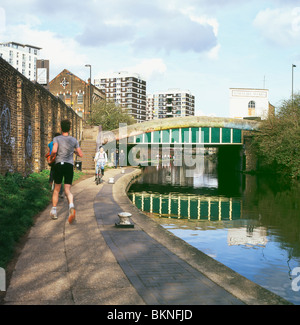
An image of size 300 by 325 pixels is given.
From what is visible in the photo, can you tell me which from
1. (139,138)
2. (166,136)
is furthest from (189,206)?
(139,138)

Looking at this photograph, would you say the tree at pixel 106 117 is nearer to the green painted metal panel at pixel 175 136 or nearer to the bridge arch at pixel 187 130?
the bridge arch at pixel 187 130

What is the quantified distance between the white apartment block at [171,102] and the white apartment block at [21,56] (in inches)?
2219

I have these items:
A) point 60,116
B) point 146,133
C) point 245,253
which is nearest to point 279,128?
point 146,133

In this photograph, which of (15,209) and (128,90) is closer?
(15,209)

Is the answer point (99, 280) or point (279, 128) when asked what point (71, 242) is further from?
point (279, 128)

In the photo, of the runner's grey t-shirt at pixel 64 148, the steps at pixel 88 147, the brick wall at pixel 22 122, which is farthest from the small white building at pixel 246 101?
the runner's grey t-shirt at pixel 64 148

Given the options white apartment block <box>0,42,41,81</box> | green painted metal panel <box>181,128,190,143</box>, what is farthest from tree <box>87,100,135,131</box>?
white apartment block <box>0,42,41,81</box>

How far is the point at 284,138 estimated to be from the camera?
108 ft

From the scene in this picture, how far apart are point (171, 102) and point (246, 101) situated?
116757 millimetres

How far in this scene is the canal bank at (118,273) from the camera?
409cm

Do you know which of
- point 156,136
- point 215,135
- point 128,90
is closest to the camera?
point 156,136

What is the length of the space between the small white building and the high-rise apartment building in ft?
243

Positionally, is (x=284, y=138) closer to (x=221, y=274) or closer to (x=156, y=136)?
(x=156, y=136)

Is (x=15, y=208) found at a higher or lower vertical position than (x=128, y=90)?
lower
